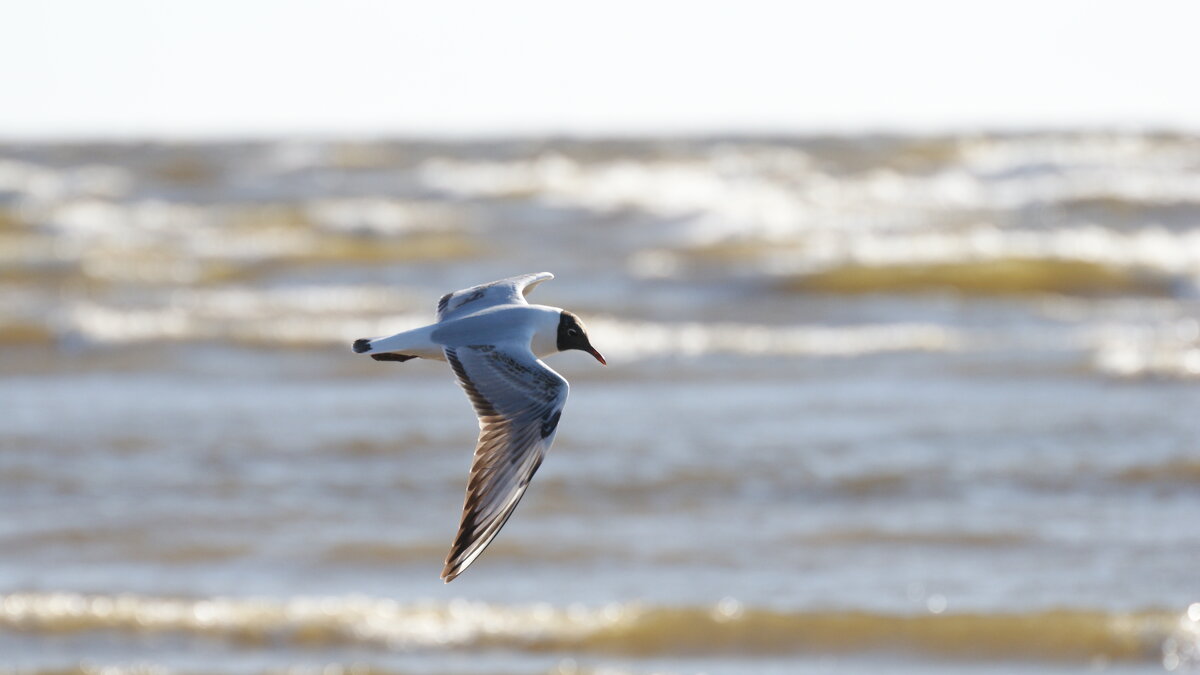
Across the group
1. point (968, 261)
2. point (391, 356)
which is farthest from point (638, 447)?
point (968, 261)

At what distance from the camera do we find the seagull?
2881 mm

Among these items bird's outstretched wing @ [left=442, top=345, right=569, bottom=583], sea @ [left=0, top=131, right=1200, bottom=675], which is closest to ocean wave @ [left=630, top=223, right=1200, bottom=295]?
sea @ [left=0, top=131, right=1200, bottom=675]

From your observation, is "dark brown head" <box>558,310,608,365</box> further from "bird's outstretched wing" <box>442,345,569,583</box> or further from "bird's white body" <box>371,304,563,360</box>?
"bird's outstretched wing" <box>442,345,569,583</box>

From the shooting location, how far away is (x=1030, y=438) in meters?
7.36

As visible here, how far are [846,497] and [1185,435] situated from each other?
1748 millimetres

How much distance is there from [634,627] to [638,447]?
7.20 ft

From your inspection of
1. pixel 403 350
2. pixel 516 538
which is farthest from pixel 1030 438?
pixel 403 350

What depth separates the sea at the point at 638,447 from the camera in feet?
16.6

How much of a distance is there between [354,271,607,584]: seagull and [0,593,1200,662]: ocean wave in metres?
1.70

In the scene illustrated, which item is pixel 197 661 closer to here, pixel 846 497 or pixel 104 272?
pixel 846 497

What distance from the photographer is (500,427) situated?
10.0 ft

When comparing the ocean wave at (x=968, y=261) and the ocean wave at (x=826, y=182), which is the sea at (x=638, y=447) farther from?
the ocean wave at (x=826, y=182)

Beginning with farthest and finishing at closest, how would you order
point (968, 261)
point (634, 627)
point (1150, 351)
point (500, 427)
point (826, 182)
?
point (826, 182), point (968, 261), point (1150, 351), point (634, 627), point (500, 427)

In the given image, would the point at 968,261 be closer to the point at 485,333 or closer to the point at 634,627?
the point at 634,627
